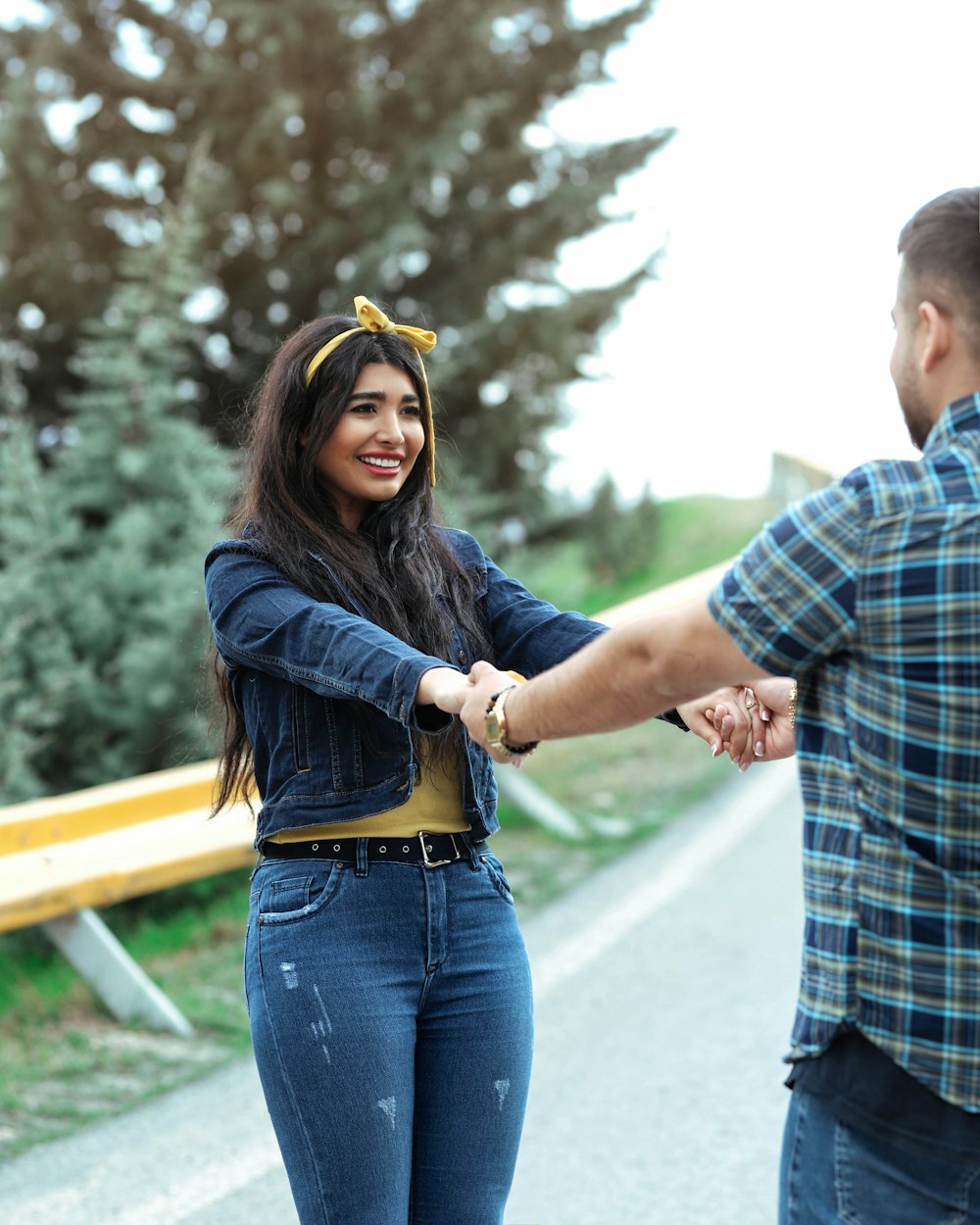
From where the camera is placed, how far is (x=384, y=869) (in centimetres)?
257

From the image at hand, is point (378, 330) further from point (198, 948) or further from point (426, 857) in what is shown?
point (198, 948)

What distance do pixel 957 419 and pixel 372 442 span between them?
137 cm

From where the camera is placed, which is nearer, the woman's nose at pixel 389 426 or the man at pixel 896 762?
the man at pixel 896 762

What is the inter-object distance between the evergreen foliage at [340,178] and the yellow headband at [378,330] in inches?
308

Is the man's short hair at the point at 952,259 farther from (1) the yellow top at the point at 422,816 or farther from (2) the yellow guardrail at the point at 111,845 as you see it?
(2) the yellow guardrail at the point at 111,845

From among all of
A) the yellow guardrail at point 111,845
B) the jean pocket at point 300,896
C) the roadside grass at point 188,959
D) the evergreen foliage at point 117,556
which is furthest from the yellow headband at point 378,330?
the evergreen foliage at point 117,556

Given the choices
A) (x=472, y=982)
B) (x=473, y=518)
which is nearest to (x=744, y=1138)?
(x=472, y=982)

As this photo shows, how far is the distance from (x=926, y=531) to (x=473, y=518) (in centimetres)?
982

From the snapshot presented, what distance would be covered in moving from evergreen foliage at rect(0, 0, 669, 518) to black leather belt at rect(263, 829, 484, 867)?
840 centimetres

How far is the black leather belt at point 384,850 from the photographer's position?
257 cm

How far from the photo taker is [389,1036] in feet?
8.13

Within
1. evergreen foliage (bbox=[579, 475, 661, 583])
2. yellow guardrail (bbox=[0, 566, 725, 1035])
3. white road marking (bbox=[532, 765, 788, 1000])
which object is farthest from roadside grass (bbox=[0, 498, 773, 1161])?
evergreen foliage (bbox=[579, 475, 661, 583])

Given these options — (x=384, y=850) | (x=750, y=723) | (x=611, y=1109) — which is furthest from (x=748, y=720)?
(x=611, y=1109)

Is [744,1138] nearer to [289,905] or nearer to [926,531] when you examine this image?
[289,905]
